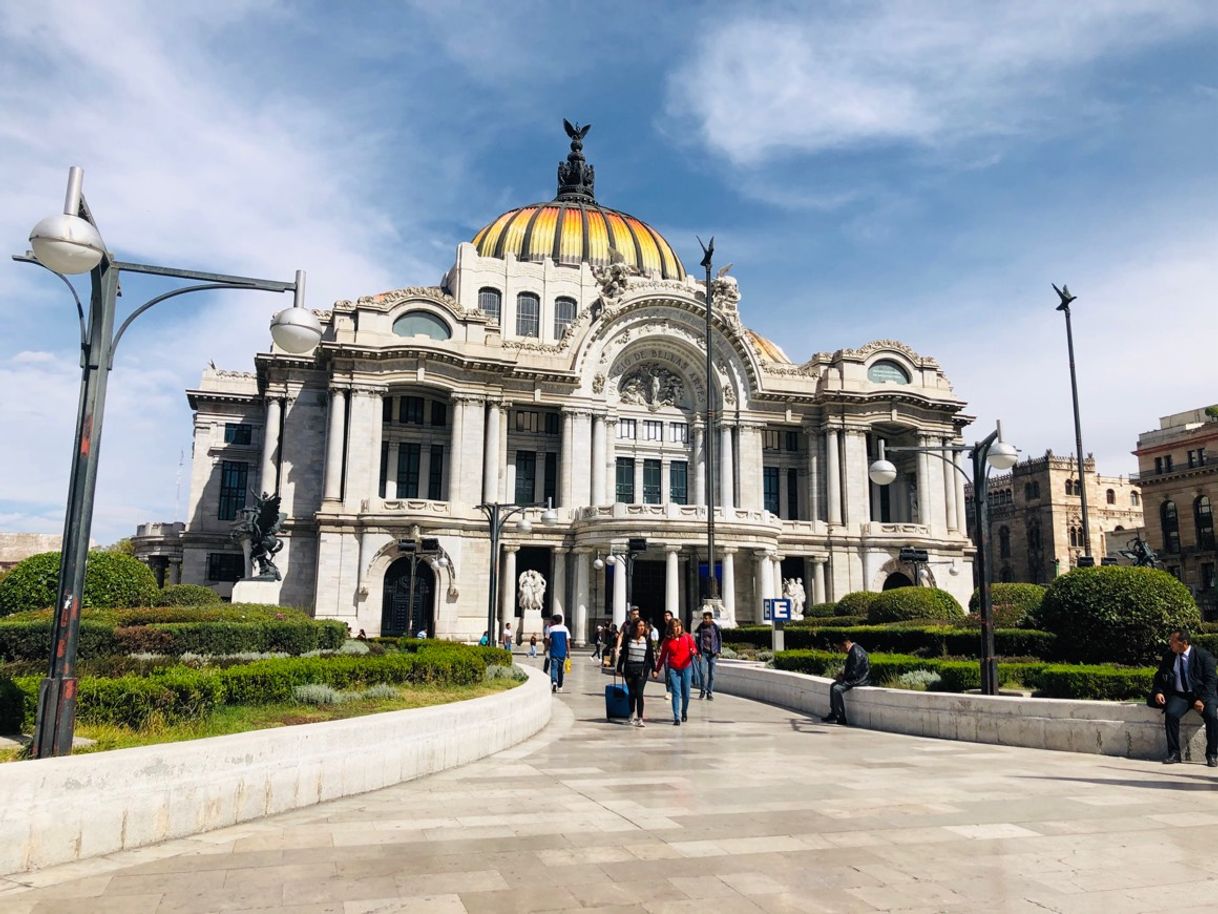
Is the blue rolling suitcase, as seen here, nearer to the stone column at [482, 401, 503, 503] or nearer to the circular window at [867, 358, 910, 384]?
the stone column at [482, 401, 503, 503]

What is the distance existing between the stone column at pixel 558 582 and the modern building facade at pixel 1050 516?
161 ft

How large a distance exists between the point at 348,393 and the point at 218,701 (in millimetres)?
38256

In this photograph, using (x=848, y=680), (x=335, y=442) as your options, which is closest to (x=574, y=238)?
(x=335, y=442)

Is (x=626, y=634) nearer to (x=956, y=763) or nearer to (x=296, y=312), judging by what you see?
(x=956, y=763)

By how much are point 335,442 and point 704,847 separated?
42.7 metres

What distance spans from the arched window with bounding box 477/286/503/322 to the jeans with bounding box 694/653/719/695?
41.6 metres

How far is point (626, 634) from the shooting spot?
64.3ft

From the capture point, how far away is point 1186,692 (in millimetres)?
13156

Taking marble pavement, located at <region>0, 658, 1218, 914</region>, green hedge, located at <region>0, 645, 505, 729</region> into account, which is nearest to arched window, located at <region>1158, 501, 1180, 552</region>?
marble pavement, located at <region>0, 658, 1218, 914</region>

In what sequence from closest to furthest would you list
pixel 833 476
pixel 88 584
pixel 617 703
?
1. pixel 617 703
2. pixel 88 584
3. pixel 833 476

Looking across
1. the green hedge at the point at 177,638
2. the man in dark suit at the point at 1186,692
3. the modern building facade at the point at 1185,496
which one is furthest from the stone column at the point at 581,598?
the modern building facade at the point at 1185,496

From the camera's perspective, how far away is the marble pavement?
22.1 ft

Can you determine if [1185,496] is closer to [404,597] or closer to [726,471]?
[726,471]

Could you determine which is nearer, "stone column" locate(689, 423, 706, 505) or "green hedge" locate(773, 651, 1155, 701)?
"green hedge" locate(773, 651, 1155, 701)
